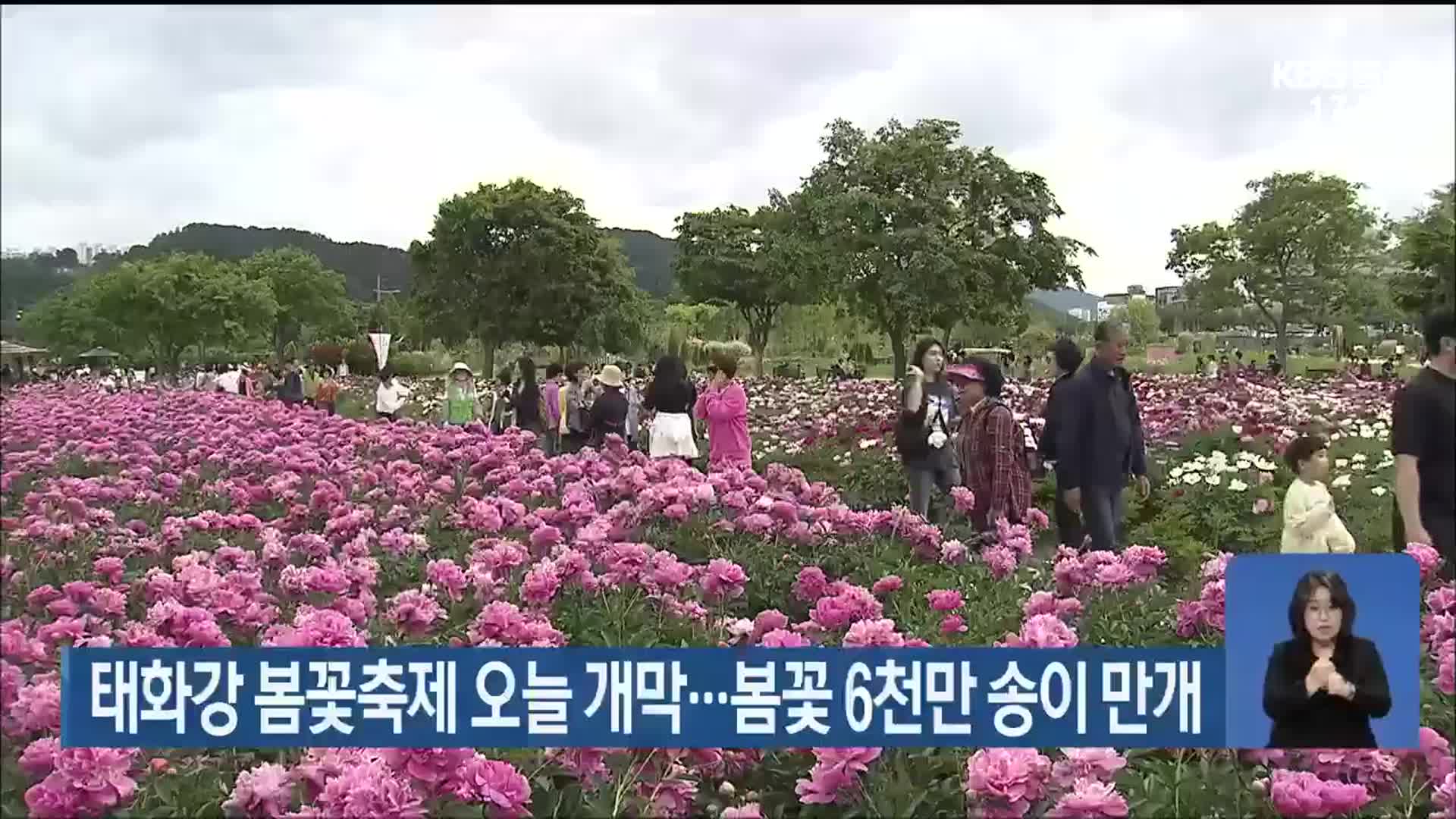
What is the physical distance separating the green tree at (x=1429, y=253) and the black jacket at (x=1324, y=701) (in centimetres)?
84

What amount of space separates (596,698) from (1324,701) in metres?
1.06

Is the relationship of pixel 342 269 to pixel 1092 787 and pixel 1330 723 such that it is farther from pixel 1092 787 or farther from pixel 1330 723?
pixel 1330 723

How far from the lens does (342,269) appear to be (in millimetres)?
2342

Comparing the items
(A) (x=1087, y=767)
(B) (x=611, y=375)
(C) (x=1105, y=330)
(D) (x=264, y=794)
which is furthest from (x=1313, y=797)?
(B) (x=611, y=375)

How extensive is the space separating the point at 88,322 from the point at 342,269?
54 cm

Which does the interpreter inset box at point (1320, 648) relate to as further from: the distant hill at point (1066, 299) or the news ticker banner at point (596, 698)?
the distant hill at point (1066, 299)

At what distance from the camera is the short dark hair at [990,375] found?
2.90 metres

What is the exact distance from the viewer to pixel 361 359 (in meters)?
2.62

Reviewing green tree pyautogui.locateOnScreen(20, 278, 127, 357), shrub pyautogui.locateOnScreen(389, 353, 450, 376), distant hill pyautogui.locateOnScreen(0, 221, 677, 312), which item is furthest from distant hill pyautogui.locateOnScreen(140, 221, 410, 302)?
shrub pyautogui.locateOnScreen(389, 353, 450, 376)

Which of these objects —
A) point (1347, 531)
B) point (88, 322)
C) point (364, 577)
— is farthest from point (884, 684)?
point (88, 322)

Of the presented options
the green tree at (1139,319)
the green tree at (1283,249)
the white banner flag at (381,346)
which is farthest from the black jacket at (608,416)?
the green tree at (1283,249)

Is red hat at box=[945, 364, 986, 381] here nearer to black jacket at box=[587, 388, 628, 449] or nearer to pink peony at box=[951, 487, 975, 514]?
pink peony at box=[951, 487, 975, 514]

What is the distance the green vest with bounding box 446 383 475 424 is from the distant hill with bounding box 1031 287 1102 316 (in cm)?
158

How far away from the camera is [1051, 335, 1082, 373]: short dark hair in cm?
268
